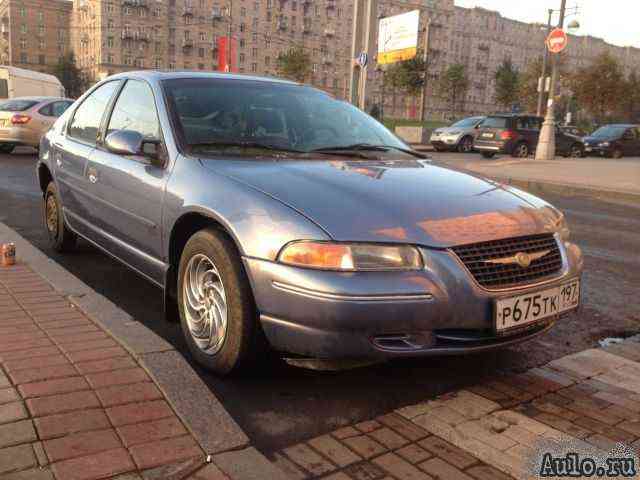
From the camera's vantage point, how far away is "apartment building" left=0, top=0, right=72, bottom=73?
10556 cm

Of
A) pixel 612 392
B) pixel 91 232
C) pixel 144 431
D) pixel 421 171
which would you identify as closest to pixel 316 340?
pixel 144 431

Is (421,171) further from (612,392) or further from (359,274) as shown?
(612,392)

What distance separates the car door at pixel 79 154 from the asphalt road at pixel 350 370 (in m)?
0.49

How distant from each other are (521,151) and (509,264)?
68.3 feet

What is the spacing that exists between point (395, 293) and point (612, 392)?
1346 mm

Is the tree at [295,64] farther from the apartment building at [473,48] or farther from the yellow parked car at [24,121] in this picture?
the yellow parked car at [24,121]

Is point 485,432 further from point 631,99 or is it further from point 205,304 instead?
point 631,99

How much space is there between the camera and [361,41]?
80.5 ft

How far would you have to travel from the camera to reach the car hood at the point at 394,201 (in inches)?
106

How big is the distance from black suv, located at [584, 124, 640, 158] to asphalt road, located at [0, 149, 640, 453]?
2351 cm

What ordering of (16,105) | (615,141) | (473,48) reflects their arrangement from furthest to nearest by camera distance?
1. (473,48)
2. (615,141)
3. (16,105)

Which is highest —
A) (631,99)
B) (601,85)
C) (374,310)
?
(601,85)

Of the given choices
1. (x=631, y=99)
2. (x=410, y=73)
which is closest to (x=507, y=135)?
(x=410, y=73)

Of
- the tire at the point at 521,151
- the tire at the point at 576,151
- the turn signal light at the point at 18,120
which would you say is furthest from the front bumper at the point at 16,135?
the tire at the point at 576,151
